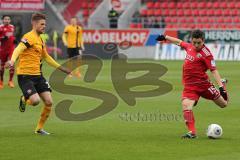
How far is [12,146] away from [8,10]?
106ft

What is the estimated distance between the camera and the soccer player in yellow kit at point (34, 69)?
1385 cm

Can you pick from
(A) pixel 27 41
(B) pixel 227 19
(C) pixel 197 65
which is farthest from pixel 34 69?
(B) pixel 227 19

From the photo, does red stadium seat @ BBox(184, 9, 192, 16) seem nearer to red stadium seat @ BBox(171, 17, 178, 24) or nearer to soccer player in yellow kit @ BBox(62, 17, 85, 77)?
red stadium seat @ BBox(171, 17, 178, 24)

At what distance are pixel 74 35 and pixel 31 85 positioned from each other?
16887mm

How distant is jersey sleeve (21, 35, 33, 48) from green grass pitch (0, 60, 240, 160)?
5.77 ft

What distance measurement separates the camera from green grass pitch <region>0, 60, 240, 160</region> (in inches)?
454

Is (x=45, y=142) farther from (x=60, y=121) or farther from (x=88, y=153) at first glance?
(x=60, y=121)

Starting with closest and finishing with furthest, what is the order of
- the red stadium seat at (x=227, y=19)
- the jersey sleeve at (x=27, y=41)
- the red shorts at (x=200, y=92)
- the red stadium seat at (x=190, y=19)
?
the red shorts at (x=200, y=92), the jersey sleeve at (x=27, y=41), the red stadium seat at (x=227, y=19), the red stadium seat at (x=190, y=19)

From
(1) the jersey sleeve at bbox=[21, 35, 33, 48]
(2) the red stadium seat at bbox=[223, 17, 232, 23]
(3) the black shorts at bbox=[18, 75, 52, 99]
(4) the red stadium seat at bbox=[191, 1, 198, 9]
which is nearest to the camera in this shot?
(3) the black shorts at bbox=[18, 75, 52, 99]

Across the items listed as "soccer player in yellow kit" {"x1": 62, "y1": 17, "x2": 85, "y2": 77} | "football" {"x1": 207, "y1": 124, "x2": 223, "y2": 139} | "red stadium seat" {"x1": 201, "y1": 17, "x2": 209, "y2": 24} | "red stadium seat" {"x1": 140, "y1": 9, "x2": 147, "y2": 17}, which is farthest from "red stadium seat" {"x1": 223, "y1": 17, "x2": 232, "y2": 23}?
"football" {"x1": 207, "y1": 124, "x2": 223, "y2": 139}

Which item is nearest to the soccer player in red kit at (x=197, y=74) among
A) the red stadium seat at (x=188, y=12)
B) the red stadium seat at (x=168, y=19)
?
the red stadium seat at (x=168, y=19)

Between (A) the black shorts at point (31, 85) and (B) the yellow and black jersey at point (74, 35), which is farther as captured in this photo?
(B) the yellow and black jersey at point (74, 35)

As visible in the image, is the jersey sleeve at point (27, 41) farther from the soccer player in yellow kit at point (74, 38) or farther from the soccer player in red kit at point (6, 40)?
the soccer player in yellow kit at point (74, 38)

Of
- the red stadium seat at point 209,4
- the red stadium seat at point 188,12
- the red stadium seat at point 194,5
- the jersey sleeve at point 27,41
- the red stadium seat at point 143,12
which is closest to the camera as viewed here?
the jersey sleeve at point 27,41
